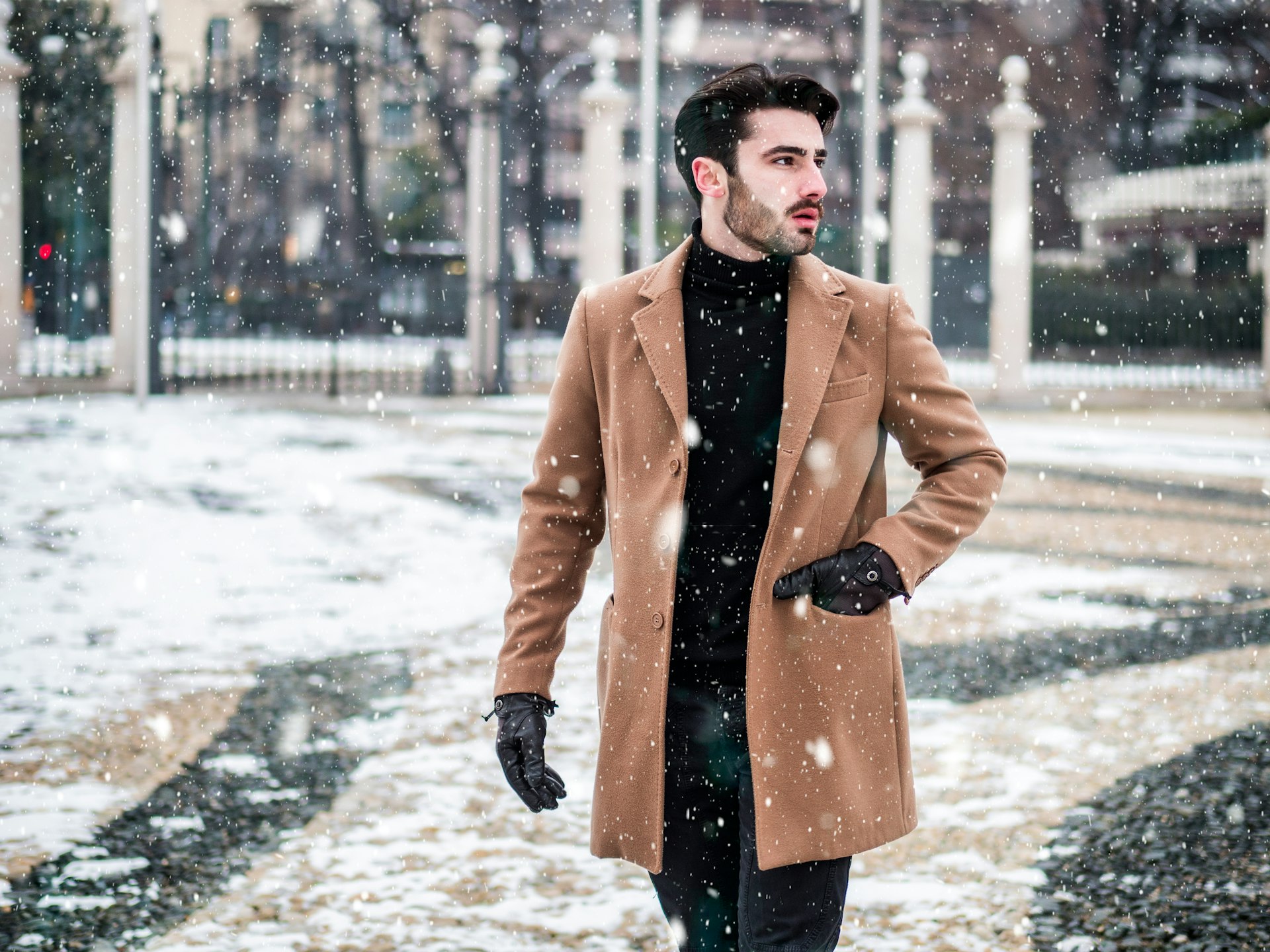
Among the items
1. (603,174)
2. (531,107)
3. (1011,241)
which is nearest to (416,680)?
(603,174)

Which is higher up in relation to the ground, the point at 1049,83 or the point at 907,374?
the point at 1049,83

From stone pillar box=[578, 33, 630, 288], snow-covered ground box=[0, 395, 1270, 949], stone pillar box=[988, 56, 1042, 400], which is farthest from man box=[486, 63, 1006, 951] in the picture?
stone pillar box=[988, 56, 1042, 400]

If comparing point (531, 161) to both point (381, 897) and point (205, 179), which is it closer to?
point (205, 179)

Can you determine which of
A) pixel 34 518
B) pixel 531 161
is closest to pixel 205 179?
pixel 34 518

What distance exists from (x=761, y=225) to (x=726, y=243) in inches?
4.2

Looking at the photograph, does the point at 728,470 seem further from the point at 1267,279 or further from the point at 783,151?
the point at 1267,279

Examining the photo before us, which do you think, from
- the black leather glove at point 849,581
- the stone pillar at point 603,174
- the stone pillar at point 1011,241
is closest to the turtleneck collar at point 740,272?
the black leather glove at point 849,581

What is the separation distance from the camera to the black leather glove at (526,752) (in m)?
2.60

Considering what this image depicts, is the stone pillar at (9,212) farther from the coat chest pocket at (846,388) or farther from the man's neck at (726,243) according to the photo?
the coat chest pocket at (846,388)

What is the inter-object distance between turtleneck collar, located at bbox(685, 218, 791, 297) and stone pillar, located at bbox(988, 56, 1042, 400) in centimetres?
1726

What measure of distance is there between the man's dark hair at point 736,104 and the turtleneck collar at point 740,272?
0.15 meters

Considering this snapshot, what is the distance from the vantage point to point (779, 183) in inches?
99.8

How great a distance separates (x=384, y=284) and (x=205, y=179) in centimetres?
266

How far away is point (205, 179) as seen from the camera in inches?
744
